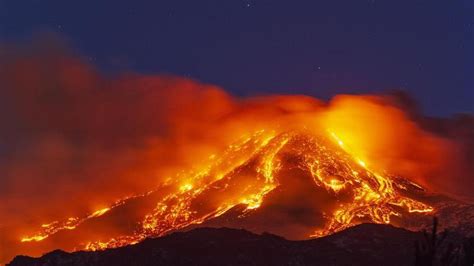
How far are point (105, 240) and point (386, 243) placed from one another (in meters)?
74.6

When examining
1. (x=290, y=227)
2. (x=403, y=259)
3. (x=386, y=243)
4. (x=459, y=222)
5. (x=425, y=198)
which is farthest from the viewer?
(x=425, y=198)

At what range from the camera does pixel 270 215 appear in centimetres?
18662

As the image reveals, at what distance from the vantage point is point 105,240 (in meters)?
195

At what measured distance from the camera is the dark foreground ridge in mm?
150250

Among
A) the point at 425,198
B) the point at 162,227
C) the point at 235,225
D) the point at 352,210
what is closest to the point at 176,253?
the point at 235,225

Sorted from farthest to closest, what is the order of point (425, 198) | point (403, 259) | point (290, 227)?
point (425, 198)
point (290, 227)
point (403, 259)

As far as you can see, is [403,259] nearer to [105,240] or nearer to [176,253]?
[176,253]

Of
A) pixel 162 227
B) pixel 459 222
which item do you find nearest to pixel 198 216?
pixel 162 227

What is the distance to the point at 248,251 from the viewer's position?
511 ft

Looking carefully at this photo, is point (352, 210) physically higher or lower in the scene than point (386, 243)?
higher

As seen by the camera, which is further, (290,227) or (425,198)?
(425,198)

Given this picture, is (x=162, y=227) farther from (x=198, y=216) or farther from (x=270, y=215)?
(x=270, y=215)

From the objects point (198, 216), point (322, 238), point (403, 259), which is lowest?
point (403, 259)

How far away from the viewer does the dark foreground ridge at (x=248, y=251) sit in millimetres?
150250
